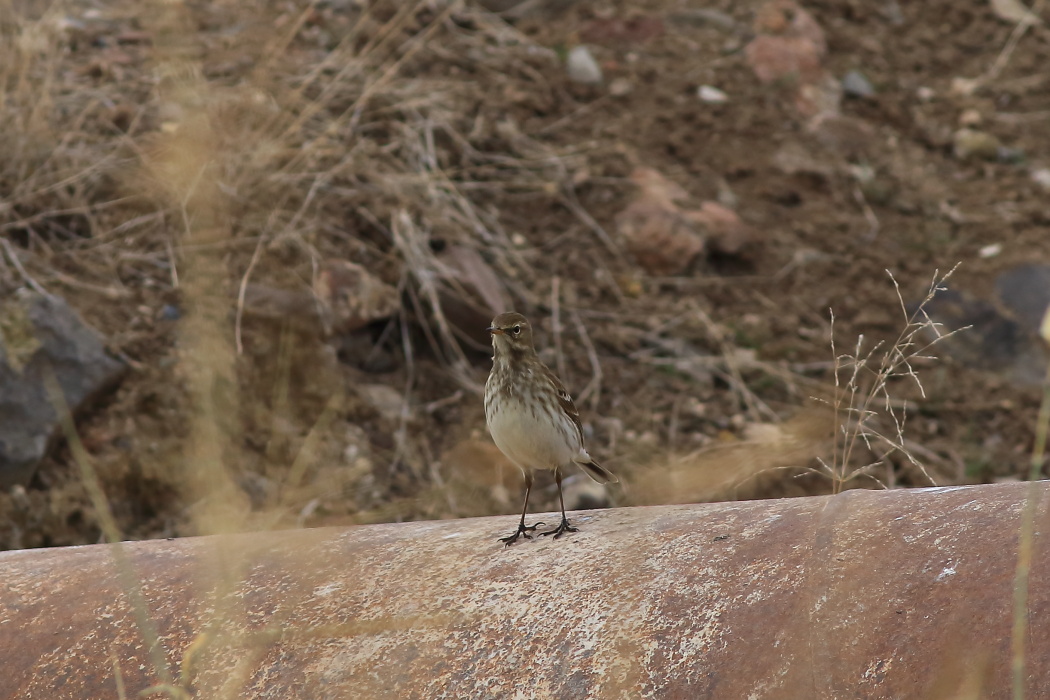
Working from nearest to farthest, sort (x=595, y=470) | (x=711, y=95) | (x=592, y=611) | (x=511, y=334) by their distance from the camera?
(x=592, y=611) → (x=511, y=334) → (x=595, y=470) → (x=711, y=95)

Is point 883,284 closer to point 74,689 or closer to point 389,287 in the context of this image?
point 389,287

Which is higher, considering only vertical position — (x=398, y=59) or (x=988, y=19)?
(x=398, y=59)

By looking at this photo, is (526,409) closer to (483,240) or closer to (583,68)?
(483,240)

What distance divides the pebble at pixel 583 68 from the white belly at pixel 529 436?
4.72 metres

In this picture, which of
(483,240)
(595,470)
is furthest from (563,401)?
(483,240)

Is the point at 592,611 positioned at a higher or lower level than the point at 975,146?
higher

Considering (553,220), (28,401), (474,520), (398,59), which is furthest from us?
(398,59)

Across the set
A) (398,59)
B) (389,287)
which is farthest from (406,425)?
(398,59)

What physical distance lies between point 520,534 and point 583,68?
629cm

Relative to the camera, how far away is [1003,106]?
28.5 feet

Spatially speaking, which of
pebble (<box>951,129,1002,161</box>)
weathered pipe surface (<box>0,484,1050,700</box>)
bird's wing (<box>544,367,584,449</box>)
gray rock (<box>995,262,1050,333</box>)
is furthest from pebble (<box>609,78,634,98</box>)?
weathered pipe surface (<box>0,484,1050,700</box>)

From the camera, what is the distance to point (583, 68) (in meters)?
8.38

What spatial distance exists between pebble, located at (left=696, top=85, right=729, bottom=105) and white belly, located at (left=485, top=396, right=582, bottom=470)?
4.64 meters

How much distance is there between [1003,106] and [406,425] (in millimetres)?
5373
